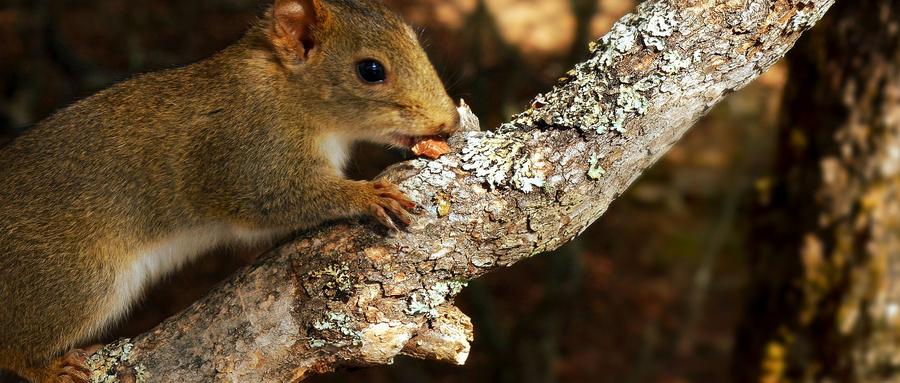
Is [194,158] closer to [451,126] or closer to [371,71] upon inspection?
[371,71]

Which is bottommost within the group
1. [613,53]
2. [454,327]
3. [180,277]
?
[180,277]

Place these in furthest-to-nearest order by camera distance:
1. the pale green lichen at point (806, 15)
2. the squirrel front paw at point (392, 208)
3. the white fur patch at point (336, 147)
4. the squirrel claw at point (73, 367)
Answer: the white fur patch at point (336, 147) → the squirrel claw at point (73, 367) → the squirrel front paw at point (392, 208) → the pale green lichen at point (806, 15)

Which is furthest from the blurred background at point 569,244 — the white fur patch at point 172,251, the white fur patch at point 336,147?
the white fur patch at point 336,147

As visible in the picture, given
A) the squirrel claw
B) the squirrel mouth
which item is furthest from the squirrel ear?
the squirrel claw

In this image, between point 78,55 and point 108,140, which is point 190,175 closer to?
point 108,140

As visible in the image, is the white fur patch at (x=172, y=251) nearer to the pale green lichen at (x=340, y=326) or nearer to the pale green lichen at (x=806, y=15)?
the pale green lichen at (x=340, y=326)

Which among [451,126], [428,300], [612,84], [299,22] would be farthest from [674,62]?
[299,22]

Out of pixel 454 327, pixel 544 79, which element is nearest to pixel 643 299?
pixel 544 79
